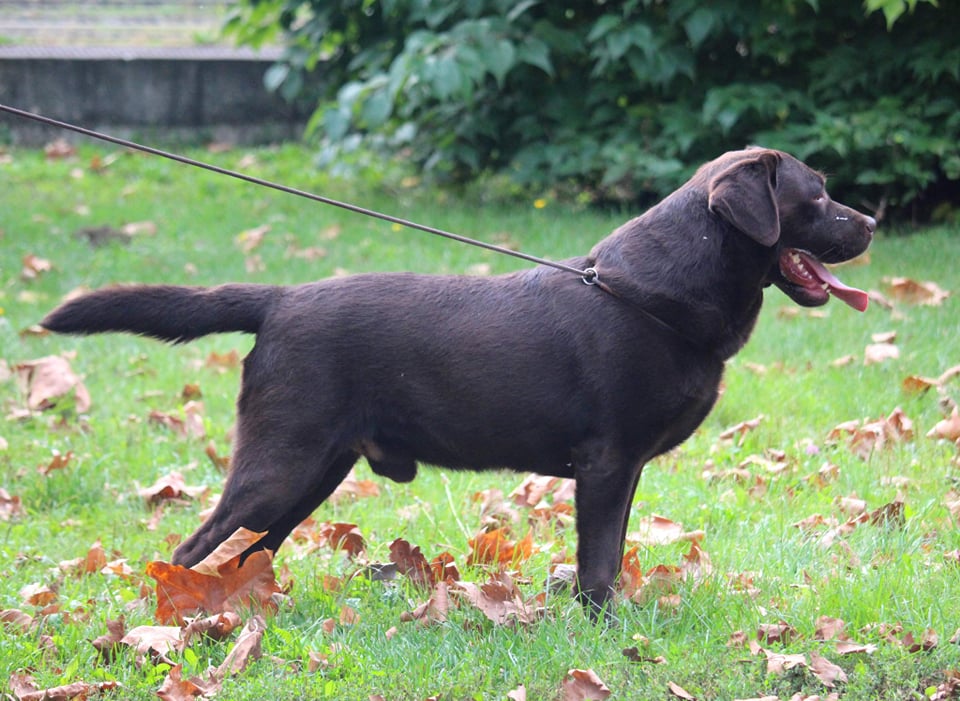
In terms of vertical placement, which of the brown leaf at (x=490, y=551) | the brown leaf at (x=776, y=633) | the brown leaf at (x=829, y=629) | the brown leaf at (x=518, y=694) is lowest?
the brown leaf at (x=490, y=551)

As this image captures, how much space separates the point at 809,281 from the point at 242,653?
7.12ft

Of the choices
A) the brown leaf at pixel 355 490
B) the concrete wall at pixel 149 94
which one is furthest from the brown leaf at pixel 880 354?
the concrete wall at pixel 149 94

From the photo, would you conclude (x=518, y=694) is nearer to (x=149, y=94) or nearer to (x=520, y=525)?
(x=520, y=525)

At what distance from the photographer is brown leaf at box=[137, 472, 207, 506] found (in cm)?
517

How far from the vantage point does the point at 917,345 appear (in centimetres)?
641

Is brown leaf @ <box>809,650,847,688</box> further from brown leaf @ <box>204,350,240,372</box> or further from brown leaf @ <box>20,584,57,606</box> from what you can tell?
brown leaf @ <box>204,350,240,372</box>

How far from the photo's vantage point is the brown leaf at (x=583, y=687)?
323 centimetres

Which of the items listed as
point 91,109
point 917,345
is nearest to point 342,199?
point 91,109

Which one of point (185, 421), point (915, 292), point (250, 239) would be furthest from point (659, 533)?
point (250, 239)

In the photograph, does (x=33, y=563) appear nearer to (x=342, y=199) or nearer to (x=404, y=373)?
(x=404, y=373)

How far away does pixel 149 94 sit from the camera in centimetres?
1335

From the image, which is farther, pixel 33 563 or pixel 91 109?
pixel 91 109

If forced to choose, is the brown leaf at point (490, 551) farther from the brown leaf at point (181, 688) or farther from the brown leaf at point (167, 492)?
the brown leaf at point (167, 492)

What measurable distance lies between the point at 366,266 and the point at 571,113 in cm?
250
